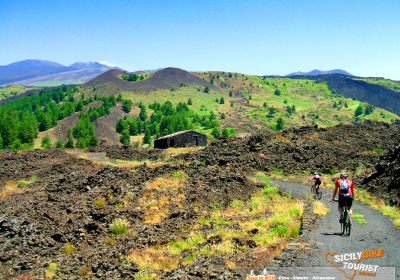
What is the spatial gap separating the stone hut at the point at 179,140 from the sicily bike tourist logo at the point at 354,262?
43.3 metres

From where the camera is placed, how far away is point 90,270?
8.77 m

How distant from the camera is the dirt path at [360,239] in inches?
302

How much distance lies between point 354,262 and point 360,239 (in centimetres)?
206

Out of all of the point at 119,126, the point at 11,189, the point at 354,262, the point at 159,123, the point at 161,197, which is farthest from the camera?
the point at 159,123

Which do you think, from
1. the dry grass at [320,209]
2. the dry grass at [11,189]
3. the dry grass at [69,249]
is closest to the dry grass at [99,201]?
the dry grass at [69,249]

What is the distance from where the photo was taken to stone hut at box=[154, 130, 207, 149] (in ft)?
166

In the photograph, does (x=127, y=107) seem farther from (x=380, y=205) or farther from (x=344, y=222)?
(x=344, y=222)

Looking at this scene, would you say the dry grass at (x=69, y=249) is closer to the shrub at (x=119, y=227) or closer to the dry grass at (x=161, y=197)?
the shrub at (x=119, y=227)

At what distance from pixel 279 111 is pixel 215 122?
160ft

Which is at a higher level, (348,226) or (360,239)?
(348,226)

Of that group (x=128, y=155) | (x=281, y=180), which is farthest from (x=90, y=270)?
(x=128, y=155)

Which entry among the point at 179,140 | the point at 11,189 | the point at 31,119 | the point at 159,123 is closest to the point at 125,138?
the point at 159,123

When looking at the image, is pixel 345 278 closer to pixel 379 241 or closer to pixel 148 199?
pixel 379 241

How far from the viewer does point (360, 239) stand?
923 centimetres
